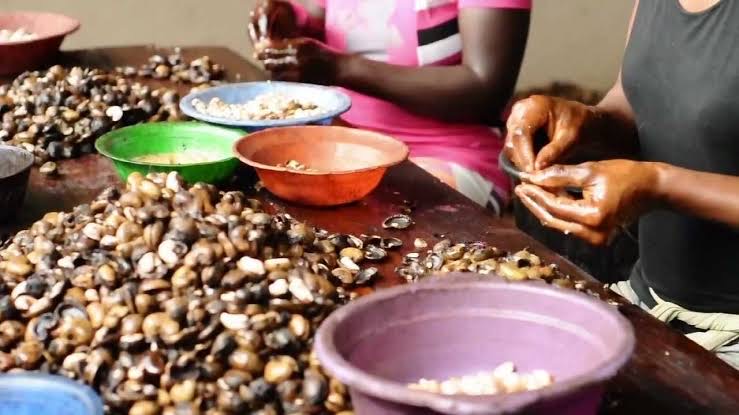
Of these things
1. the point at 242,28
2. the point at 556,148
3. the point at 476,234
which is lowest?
the point at 242,28

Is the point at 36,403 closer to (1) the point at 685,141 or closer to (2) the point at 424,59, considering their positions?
(1) the point at 685,141

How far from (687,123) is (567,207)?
0.43 meters

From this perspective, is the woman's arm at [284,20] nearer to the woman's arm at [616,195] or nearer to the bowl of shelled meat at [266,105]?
the bowl of shelled meat at [266,105]

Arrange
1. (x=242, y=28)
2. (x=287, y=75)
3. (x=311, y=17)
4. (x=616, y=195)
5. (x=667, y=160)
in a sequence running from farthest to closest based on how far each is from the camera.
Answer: (x=242, y=28)
(x=311, y=17)
(x=287, y=75)
(x=667, y=160)
(x=616, y=195)

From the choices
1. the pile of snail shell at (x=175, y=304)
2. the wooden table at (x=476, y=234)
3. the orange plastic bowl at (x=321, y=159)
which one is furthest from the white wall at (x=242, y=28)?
the pile of snail shell at (x=175, y=304)

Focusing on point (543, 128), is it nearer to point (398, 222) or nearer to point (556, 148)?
point (556, 148)

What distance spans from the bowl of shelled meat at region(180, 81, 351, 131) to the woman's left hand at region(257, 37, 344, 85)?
29mm

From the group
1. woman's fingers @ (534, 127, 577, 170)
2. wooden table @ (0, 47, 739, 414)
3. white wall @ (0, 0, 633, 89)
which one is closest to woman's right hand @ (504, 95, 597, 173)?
woman's fingers @ (534, 127, 577, 170)

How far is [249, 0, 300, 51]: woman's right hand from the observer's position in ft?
6.88

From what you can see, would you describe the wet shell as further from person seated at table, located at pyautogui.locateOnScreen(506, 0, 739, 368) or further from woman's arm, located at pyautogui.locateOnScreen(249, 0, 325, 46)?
woman's arm, located at pyautogui.locateOnScreen(249, 0, 325, 46)

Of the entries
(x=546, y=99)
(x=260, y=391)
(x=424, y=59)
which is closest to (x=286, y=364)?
(x=260, y=391)

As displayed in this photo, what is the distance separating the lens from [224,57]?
254cm

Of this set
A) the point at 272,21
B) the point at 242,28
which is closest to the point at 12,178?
the point at 272,21

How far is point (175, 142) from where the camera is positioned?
5.43 feet
